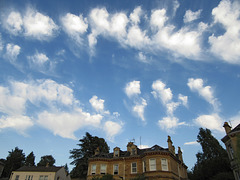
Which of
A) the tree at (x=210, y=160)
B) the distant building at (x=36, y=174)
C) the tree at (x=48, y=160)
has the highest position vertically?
the tree at (x=48, y=160)

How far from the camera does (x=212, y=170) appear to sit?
41.1m

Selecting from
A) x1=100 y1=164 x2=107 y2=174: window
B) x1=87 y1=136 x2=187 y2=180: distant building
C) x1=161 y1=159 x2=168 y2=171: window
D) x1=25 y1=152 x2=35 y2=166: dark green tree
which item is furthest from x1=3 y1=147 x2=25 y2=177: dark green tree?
x1=161 y1=159 x2=168 y2=171: window

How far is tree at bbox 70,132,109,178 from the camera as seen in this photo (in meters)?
47.0

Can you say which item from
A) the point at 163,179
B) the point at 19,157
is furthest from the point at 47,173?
the point at 19,157

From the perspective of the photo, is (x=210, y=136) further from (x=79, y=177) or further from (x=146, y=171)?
(x=79, y=177)

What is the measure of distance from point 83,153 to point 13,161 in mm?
37167

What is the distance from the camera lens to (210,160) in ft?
146

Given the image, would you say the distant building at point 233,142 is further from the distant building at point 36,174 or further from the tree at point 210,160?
the distant building at point 36,174

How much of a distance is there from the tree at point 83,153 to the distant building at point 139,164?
13.5 m

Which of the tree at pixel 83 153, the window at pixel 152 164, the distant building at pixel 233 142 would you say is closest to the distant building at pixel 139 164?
the window at pixel 152 164

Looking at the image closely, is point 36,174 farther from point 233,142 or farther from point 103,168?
point 233,142

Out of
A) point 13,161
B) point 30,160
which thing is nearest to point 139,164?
point 13,161

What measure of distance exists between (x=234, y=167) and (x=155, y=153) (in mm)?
11326

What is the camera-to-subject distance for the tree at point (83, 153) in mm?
47000
